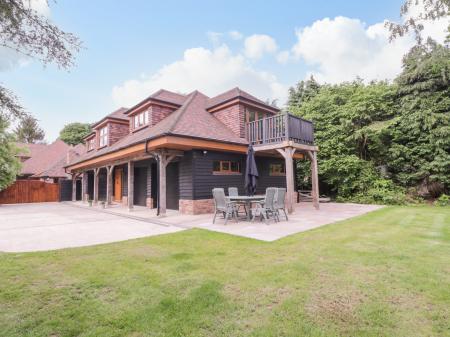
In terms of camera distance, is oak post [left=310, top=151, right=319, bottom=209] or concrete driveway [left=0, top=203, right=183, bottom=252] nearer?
concrete driveway [left=0, top=203, right=183, bottom=252]

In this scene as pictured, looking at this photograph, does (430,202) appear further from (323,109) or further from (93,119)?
(93,119)

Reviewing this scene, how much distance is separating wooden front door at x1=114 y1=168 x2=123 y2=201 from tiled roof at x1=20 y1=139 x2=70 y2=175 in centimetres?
1301

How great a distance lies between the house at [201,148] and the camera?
9672 millimetres

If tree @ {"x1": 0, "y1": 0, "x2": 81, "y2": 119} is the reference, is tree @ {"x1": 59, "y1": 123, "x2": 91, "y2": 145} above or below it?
above

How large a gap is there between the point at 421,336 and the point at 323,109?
16.7 meters

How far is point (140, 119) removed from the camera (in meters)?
14.1

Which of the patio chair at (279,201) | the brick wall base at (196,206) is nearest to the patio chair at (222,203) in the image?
the patio chair at (279,201)

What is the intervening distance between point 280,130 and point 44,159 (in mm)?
27869

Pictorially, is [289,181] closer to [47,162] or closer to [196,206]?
[196,206]

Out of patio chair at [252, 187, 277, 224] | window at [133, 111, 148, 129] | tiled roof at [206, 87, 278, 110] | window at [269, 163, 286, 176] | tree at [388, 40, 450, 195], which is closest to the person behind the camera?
patio chair at [252, 187, 277, 224]

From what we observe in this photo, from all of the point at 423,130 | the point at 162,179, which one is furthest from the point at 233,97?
the point at 423,130

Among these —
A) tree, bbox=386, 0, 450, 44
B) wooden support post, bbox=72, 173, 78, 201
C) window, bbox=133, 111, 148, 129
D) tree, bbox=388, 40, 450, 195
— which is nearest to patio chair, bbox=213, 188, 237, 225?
tree, bbox=386, 0, 450, 44

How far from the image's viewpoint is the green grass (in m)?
2.20

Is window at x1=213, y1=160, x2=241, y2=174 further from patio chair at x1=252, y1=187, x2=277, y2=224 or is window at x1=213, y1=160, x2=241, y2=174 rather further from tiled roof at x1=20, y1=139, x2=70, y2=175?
tiled roof at x1=20, y1=139, x2=70, y2=175
